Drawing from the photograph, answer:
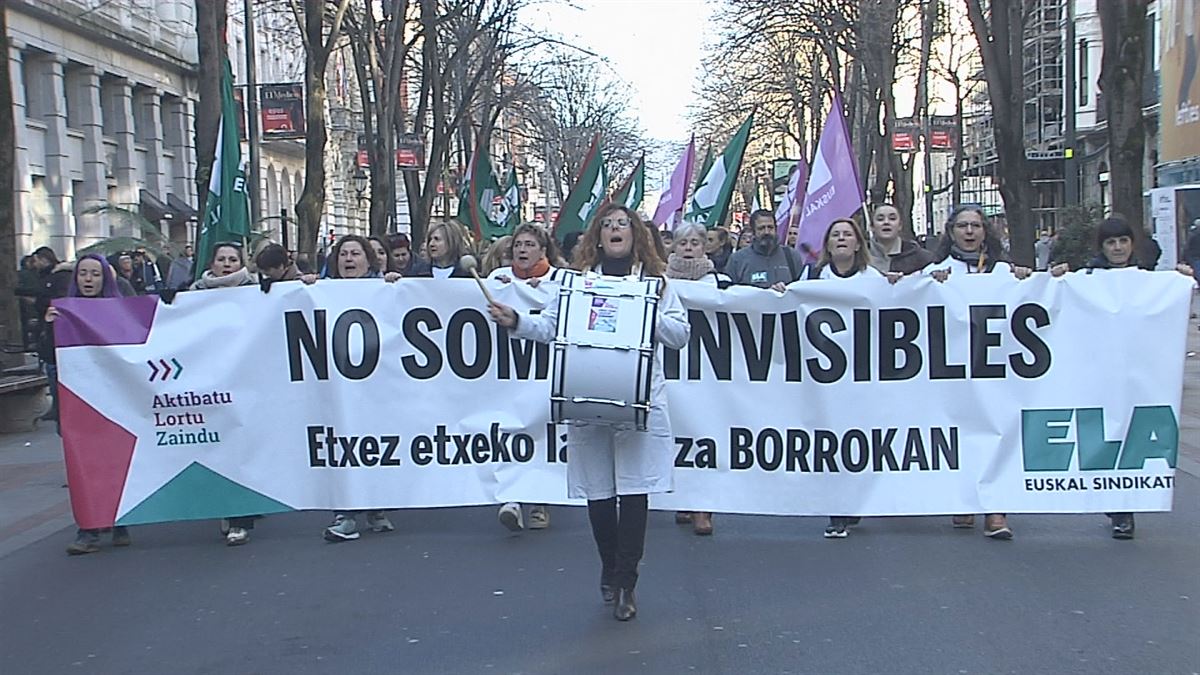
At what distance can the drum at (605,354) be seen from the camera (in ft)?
19.8

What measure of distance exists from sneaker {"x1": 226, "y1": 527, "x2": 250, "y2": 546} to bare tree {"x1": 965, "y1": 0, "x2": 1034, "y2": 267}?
1402 centimetres

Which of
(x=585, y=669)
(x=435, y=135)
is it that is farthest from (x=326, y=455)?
(x=435, y=135)

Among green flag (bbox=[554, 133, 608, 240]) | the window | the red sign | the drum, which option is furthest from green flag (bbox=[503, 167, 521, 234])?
the window

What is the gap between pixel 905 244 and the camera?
917 centimetres

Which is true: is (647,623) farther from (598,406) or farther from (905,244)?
(905,244)

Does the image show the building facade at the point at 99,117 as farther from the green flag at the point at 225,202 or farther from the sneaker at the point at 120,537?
the sneaker at the point at 120,537

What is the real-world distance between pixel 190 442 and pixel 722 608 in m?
3.44

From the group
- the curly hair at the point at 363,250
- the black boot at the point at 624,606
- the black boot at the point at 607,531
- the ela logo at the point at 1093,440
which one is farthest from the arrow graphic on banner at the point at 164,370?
the ela logo at the point at 1093,440

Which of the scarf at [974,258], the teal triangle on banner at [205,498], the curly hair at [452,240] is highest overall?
the curly hair at [452,240]

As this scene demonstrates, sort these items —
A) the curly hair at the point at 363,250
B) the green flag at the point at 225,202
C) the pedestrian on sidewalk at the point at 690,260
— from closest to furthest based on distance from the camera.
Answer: the pedestrian on sidewalk at the point at 690,260, the curly hair at the point at 363,250, the green flag at the point at 225,202

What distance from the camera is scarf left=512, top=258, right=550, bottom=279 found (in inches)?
333

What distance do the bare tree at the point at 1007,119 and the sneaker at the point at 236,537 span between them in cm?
1402

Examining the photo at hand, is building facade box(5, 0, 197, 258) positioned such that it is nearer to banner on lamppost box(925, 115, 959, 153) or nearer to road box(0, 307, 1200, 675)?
banner on lamppost box(925, 115, 959, 153)

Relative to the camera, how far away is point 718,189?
53.0ft
